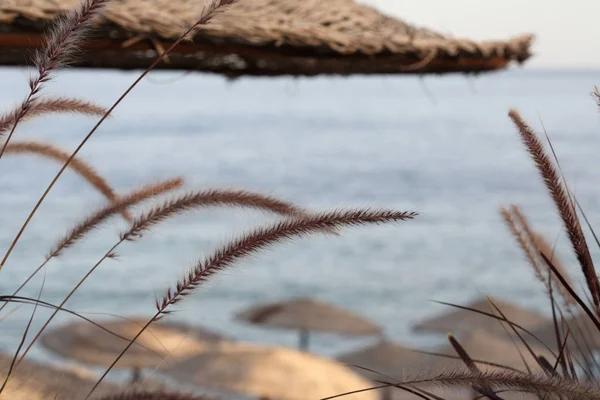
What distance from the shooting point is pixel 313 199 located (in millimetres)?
21703

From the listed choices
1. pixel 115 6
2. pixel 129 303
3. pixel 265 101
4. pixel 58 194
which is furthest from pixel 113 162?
pixel 265 101

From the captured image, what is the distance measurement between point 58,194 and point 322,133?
20295 millimetres

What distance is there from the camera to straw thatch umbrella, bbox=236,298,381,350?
649 cm

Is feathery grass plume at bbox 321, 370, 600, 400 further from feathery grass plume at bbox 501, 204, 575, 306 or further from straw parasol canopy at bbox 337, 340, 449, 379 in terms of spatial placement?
straw parasol canopy at bbox 337, 340, 449, 379

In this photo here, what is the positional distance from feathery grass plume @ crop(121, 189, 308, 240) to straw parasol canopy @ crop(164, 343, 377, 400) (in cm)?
234

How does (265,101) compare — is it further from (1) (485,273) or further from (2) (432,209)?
(1) (485,273)

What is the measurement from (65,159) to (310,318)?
5.22 metres

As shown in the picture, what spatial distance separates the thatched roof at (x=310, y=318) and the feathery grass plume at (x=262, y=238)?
5.67 m

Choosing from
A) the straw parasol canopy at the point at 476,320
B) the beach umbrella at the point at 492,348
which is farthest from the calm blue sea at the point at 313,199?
the beach umbrella at the point at 492,348

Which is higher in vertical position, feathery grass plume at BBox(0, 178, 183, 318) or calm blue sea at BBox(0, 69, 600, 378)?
feathery grass plume at BBox(0, 178, 183, 318)

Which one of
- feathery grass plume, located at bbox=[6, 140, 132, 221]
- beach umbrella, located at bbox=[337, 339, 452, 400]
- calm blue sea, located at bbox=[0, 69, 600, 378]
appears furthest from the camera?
calm blue sea, located at bbox=[0, 69, 600, 378]

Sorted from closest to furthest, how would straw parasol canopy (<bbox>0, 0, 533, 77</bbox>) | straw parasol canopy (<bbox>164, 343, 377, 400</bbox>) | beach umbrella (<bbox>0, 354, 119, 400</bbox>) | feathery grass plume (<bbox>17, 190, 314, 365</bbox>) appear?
feathery grass plume (<bbox>17, 190, 314, 365</bbox>), beach umbrella (<bbox>0, 354, 119, 400</bbox>), straw parasol canopy (<bbox>0, 0, 533, 77</bbox>), straw parasol canopy (<bbox>164, 343, 377, 400</bbox>)

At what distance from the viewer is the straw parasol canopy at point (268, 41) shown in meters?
1.69

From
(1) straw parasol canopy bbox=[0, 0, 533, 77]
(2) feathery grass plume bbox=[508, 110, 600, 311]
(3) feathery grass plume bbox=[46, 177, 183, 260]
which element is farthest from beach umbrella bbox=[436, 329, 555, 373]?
(2) feathery grass plume bbox=[508, 110, 600, 311]
